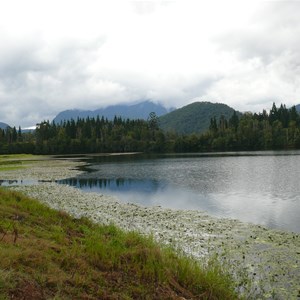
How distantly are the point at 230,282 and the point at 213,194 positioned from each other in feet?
93.7

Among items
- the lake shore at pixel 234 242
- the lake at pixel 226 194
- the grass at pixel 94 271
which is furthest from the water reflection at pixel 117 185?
the grass at pixel 94 271

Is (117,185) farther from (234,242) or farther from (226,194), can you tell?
(234,242)

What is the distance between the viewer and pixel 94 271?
11.3 metres

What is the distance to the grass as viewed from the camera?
948cm

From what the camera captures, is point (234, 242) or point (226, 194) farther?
point (226, 194)

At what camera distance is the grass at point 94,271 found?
31.1ft

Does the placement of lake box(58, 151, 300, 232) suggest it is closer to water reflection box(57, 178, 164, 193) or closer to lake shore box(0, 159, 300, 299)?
water reflection box(57, 178, 164, 193)

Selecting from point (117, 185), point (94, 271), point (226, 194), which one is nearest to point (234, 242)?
A: point (94, 271)

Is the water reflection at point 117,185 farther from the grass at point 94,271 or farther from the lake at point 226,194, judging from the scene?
the grass at point 94,271

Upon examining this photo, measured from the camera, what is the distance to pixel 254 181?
5150 cm

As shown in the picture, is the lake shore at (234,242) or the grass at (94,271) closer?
the grass at (94,271)

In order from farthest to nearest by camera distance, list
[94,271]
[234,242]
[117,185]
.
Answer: [117,185] < [234,242] < [94,271]

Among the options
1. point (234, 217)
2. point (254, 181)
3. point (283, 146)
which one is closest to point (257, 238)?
point (234, 217)

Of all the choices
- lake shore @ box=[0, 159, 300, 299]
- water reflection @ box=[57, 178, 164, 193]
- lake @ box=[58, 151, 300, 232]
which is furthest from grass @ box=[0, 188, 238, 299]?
water reflection @ box=[57, 178, 164, 193]
